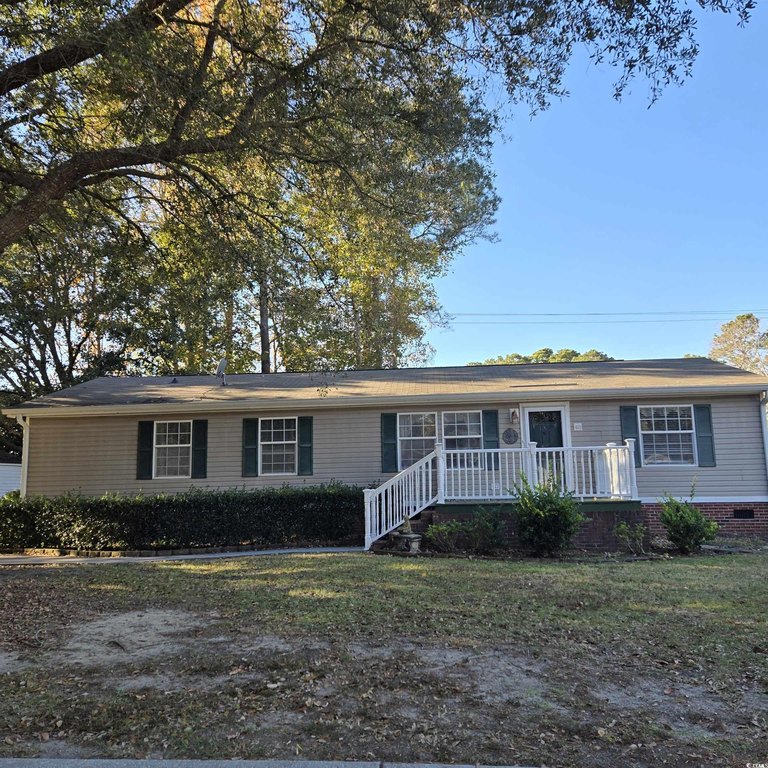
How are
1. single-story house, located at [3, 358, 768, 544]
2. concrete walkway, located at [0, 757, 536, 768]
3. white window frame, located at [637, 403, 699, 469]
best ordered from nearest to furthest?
concrete walkway, located at [0, 757, 536, 768] < single-story house, located at [3, 358, 768, 544] < white window frame, located at [637, 403, 699, 469]

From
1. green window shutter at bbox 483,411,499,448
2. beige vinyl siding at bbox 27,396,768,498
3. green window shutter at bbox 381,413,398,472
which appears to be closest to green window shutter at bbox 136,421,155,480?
beige vinyl siding at bbox 27,396,768,498

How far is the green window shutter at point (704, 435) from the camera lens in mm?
11523

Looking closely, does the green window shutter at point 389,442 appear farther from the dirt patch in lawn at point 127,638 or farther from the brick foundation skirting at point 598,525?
the dirt patch in lawn at point 127,638

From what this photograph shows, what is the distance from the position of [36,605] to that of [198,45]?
6.99 metres

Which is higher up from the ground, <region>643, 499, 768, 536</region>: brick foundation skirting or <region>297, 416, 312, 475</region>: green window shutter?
<region>297, 416, 312, 475</region>: green window shutter

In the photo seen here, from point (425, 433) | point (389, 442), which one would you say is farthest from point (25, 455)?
point (425, 433)

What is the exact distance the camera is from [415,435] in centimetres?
1253

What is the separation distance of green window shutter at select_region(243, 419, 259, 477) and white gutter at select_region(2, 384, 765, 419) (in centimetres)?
40

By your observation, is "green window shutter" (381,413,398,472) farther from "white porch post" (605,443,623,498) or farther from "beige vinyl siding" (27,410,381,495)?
"white porch post" (605,443,623,498)

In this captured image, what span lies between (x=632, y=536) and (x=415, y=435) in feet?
15.5

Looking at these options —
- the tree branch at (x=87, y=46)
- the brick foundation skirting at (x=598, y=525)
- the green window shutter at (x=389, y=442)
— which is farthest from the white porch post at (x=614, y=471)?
the tree branch at (x=87, y=46)

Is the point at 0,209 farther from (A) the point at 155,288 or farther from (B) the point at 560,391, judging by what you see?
(B) the point at 560,391

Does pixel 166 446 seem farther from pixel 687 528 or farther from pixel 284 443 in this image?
pixel 687 528

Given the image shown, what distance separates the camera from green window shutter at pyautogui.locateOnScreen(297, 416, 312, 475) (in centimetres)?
1250
